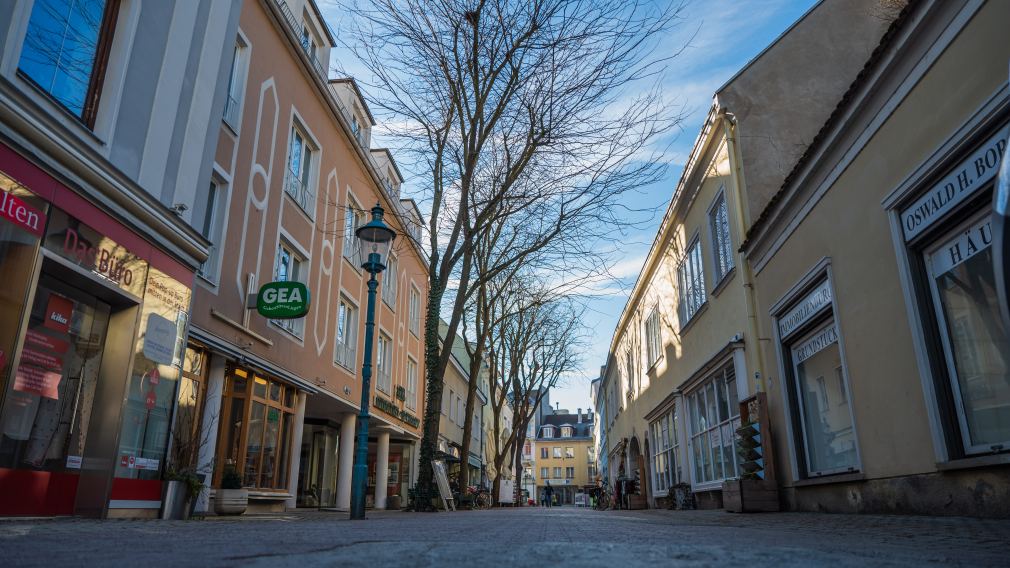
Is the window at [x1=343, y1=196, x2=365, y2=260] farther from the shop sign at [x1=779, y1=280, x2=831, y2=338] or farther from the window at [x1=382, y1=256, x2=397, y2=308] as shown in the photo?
the shop sign at [x1=779, y1=280, x2=831, y2=338]

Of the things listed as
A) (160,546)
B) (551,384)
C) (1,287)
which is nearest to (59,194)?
(1,287)

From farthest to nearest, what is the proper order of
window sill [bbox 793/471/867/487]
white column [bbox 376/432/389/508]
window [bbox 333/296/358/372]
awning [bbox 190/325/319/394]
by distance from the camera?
white column [bbox 376/432/389/508] → window [bbox 333/296/358/372] → awning [bbox 190/325/319/394] → window sill [bbox 793/471/867/487]

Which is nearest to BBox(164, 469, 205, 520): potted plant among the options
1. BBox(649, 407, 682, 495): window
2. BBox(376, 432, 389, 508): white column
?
BBox(649, 407, 682, 495): window

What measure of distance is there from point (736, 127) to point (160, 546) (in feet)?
39.5

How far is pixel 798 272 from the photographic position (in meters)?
9.72

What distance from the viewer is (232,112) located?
13.6 meters

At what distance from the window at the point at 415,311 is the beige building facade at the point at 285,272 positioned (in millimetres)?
4182

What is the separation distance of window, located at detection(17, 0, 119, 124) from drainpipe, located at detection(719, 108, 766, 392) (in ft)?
32.9

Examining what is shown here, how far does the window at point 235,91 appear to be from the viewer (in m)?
13.4

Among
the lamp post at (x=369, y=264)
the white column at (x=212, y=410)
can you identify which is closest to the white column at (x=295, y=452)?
the white column at (x=212, y=410)

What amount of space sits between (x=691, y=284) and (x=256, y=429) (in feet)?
34.2

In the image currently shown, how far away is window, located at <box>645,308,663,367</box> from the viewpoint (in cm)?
2128

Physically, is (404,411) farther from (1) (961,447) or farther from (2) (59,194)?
(1) (961,447)

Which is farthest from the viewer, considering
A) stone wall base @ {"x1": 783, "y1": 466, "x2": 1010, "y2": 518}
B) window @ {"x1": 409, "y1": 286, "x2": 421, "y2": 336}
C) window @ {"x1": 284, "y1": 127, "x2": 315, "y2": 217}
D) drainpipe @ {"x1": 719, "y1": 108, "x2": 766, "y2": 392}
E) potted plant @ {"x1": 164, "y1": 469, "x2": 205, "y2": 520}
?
window @ {"x1": 409, "y1": 286, "x2": 421, "y2": 336}
